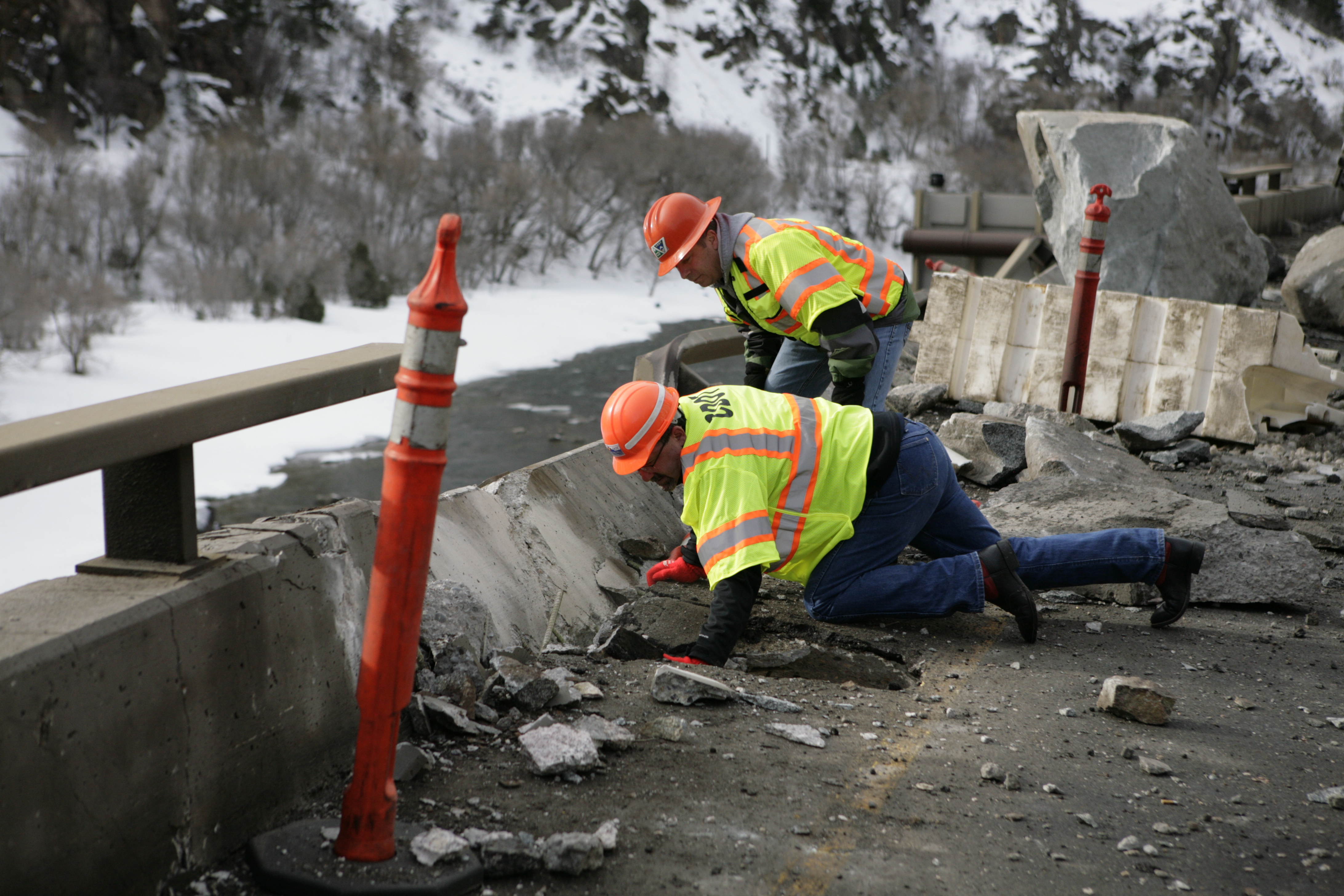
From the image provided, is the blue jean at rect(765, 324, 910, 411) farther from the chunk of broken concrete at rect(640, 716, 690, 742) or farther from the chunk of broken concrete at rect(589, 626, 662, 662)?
the chunk of broken concrete at rect(640, 716, 690, 742)

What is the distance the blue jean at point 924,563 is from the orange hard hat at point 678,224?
114cm

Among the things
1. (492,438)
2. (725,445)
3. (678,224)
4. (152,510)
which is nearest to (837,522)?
(725,445)

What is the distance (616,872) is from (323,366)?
1296mm

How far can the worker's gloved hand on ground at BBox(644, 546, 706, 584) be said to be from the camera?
4547 millimetres

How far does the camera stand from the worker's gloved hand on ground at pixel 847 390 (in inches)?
176

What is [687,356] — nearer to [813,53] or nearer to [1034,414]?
[1034,414]

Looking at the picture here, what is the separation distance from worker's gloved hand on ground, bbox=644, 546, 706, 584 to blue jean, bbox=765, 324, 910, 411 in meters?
0.92

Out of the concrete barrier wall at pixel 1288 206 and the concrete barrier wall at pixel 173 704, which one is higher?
the concrete barrier wall at pixel 1288 206

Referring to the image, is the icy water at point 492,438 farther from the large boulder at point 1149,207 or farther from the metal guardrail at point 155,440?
the metal guardrail at point 155,440

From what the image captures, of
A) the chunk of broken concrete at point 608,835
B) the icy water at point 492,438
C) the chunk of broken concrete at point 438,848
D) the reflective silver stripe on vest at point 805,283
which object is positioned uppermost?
the reflective silver stripe on vest at point 805,283

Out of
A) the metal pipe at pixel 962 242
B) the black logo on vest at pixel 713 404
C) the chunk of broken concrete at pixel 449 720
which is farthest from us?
the metal pipe at pixel 962 242

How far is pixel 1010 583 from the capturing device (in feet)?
12.6

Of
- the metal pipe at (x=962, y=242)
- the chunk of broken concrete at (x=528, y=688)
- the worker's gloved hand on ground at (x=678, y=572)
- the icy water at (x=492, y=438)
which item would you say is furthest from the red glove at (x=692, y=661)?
the metal pipe at (x=962, y=242)

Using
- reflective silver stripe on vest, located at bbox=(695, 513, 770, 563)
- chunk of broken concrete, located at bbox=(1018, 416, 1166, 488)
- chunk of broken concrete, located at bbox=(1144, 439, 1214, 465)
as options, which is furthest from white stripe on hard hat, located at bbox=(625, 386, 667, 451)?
chunk of broken concrete, located at bbox=(1144, 439, 1214, 465)
